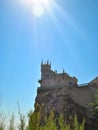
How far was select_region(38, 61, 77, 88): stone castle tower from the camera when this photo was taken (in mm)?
58906

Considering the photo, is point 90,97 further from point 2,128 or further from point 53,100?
point 2,128

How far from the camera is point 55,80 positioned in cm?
6009

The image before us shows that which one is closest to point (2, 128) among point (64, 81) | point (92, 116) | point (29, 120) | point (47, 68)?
point (29, 120)

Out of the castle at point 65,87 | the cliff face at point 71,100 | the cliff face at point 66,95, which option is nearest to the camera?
the cliff face at point 71,100

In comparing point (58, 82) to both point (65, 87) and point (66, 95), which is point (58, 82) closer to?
point (65, 87)

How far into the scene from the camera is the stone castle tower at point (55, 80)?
58906mm

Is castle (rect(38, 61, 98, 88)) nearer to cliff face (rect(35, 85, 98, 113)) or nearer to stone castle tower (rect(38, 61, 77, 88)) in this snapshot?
stone castle tower (rect(38, 61, 77, 88))

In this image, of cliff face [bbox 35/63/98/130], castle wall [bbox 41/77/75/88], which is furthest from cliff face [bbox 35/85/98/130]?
castle wall [bbox 41/77/75/88]

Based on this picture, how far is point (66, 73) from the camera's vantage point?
61.3 m

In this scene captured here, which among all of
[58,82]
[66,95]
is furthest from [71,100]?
[58,82]

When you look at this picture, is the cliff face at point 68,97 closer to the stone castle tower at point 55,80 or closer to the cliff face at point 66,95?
the cliff face at point 66,95

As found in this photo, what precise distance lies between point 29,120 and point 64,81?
51172 mm

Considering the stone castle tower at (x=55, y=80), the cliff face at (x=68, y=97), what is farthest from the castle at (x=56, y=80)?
the cliff face at (x=68, y=97)

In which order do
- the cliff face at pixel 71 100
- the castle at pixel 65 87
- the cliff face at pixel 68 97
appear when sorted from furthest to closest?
the castle at pixel 65 87
the cliff face at pixel 68 97
the cliff face at pixel 71 100
